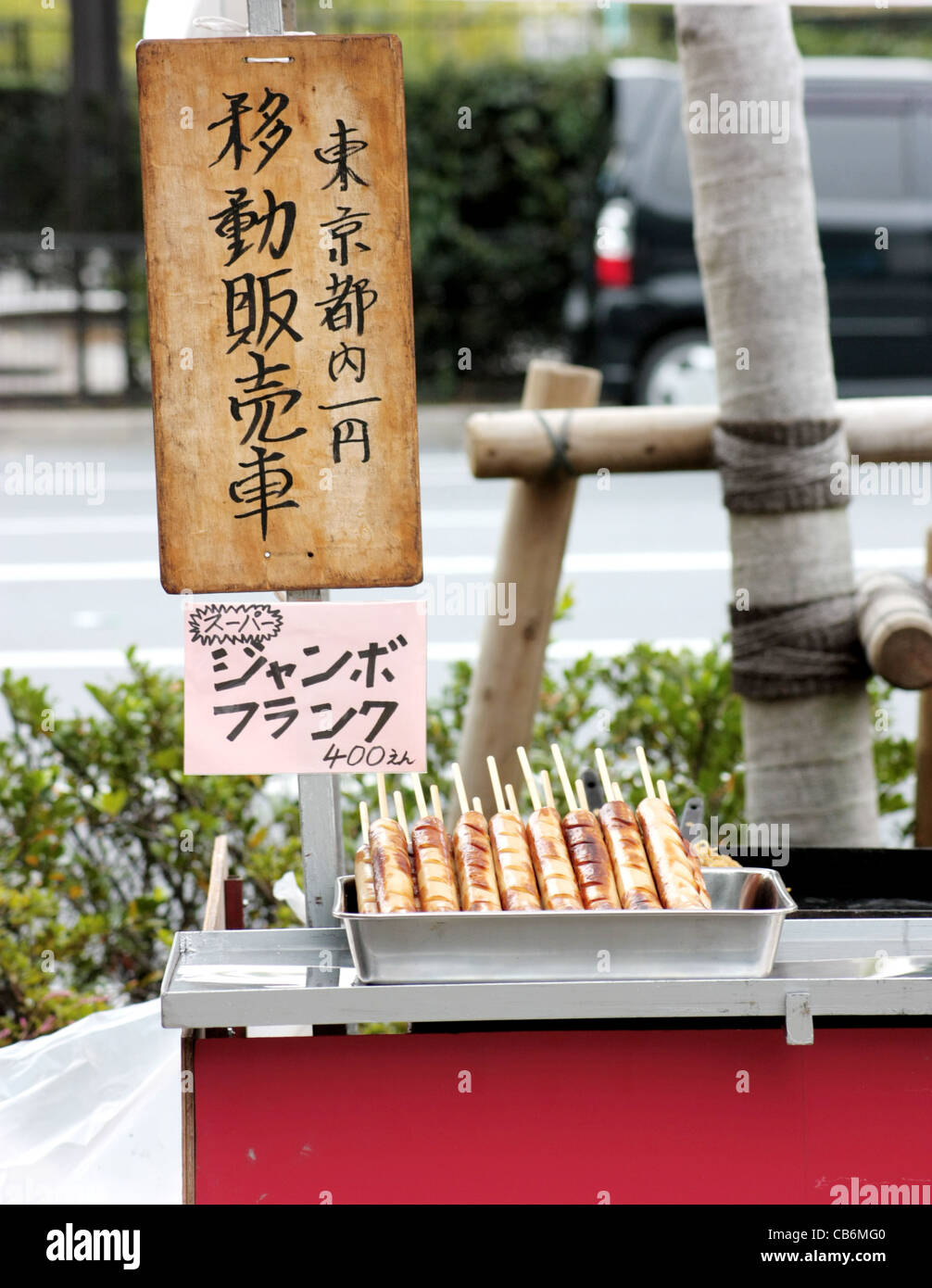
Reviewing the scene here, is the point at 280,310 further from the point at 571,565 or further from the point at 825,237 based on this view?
the point at 825,237

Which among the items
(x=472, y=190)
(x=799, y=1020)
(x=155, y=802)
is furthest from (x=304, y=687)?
(x=472, y=190)

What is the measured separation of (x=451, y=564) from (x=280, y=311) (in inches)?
247

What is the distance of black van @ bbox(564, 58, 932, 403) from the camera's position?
10898mm

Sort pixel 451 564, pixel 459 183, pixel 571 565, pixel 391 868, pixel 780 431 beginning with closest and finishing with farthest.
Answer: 1. pixel 391 868
2. pixel 780 431
3. pixel 451 564
4. pixel 571 565
5. pixel 459 183

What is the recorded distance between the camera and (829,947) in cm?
205

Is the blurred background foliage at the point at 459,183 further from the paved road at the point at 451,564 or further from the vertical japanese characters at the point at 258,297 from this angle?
the vertical japanese characters at the point at 258,297

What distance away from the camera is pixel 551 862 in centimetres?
203

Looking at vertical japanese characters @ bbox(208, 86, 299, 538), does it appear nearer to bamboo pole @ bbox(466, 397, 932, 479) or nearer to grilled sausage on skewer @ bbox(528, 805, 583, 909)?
grilled sausage on skewer @ bbox(528, 805, 583, 909)

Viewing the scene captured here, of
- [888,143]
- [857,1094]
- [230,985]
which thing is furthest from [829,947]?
[888,143]

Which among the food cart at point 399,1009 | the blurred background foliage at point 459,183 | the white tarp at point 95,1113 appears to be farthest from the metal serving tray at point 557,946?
the blurred background foliage at point 459,183

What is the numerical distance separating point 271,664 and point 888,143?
1014cm

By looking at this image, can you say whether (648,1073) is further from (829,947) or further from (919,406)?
(919,406)

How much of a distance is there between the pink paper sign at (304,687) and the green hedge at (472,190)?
41.4ft

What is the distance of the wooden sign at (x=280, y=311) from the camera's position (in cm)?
206
